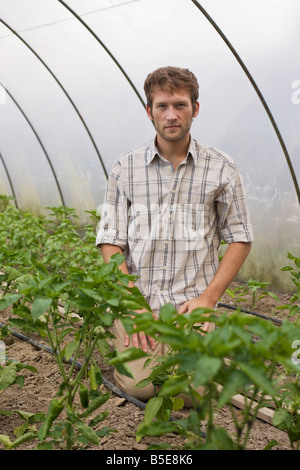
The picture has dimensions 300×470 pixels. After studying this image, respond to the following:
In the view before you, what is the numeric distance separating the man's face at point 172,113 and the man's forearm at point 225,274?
0.69m

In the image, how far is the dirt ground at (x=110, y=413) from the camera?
229 centimetres

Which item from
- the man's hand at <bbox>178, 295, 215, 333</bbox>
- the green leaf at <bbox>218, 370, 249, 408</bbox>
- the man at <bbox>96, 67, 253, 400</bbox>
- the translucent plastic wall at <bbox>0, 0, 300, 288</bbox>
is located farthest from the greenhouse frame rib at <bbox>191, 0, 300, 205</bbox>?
the green leaf at <bbox>218, 370, 249, 408</bbox>

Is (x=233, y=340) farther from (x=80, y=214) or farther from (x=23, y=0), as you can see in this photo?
(x=80, y=214)

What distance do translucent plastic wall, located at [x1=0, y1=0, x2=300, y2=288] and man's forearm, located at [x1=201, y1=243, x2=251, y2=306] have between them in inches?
93.2

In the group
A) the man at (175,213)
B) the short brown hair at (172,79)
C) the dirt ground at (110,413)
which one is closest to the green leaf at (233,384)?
the dirt ground at (110,413)

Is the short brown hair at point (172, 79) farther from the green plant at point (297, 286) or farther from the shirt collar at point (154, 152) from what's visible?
the green plant at point (297, 286)

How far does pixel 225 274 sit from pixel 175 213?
436mm

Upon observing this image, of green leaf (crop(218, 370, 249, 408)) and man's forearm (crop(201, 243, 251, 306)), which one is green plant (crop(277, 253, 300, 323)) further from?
green leaf (crop(218, 370, 249, 408))

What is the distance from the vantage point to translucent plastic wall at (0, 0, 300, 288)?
187 inches

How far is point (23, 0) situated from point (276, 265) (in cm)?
396

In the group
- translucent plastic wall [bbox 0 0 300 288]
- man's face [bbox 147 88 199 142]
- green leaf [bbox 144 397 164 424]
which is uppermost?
translucent plastic wall [bbox 0 0 300 288]

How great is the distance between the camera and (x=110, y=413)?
2570mm

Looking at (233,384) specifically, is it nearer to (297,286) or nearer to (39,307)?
(39,307)
